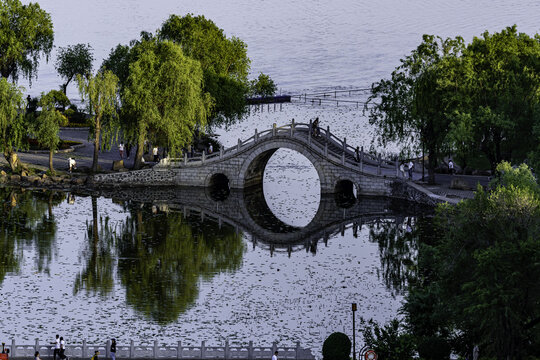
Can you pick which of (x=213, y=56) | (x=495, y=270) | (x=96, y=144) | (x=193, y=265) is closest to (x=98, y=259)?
(x=193, y=265)

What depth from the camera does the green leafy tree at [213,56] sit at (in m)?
104

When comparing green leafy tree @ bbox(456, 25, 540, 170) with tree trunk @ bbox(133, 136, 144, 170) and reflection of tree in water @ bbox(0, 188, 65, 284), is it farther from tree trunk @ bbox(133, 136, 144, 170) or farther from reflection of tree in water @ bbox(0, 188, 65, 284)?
reflection of tree in water @ bbox(0, 188, 65, 284)

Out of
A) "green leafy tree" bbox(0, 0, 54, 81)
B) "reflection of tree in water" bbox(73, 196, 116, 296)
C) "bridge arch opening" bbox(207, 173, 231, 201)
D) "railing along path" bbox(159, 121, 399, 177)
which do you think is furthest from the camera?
"green leafy tree" bbox(0, 0, 54, 81)

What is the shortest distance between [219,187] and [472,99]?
2902cm

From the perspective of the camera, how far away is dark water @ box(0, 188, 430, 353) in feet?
176

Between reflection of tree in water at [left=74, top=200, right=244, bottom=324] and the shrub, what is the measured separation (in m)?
13.1

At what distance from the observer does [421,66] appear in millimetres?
87000

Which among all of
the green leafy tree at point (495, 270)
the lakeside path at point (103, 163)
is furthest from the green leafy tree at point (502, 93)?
the green leafy tree at point (495, 270)

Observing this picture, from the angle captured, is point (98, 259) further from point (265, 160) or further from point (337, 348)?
point (265, 160)

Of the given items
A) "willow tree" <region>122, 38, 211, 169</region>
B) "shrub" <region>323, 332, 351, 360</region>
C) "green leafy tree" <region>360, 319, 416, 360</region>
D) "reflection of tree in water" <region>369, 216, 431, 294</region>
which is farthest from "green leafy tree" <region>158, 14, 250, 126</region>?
"shrub" <region>323, 332, 351, 360</region>

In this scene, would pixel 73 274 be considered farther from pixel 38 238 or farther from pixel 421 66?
pixel 421 66

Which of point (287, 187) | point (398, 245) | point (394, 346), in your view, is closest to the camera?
point (394, 346)

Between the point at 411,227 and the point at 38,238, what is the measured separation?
30.3 m

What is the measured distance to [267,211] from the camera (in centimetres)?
8812
